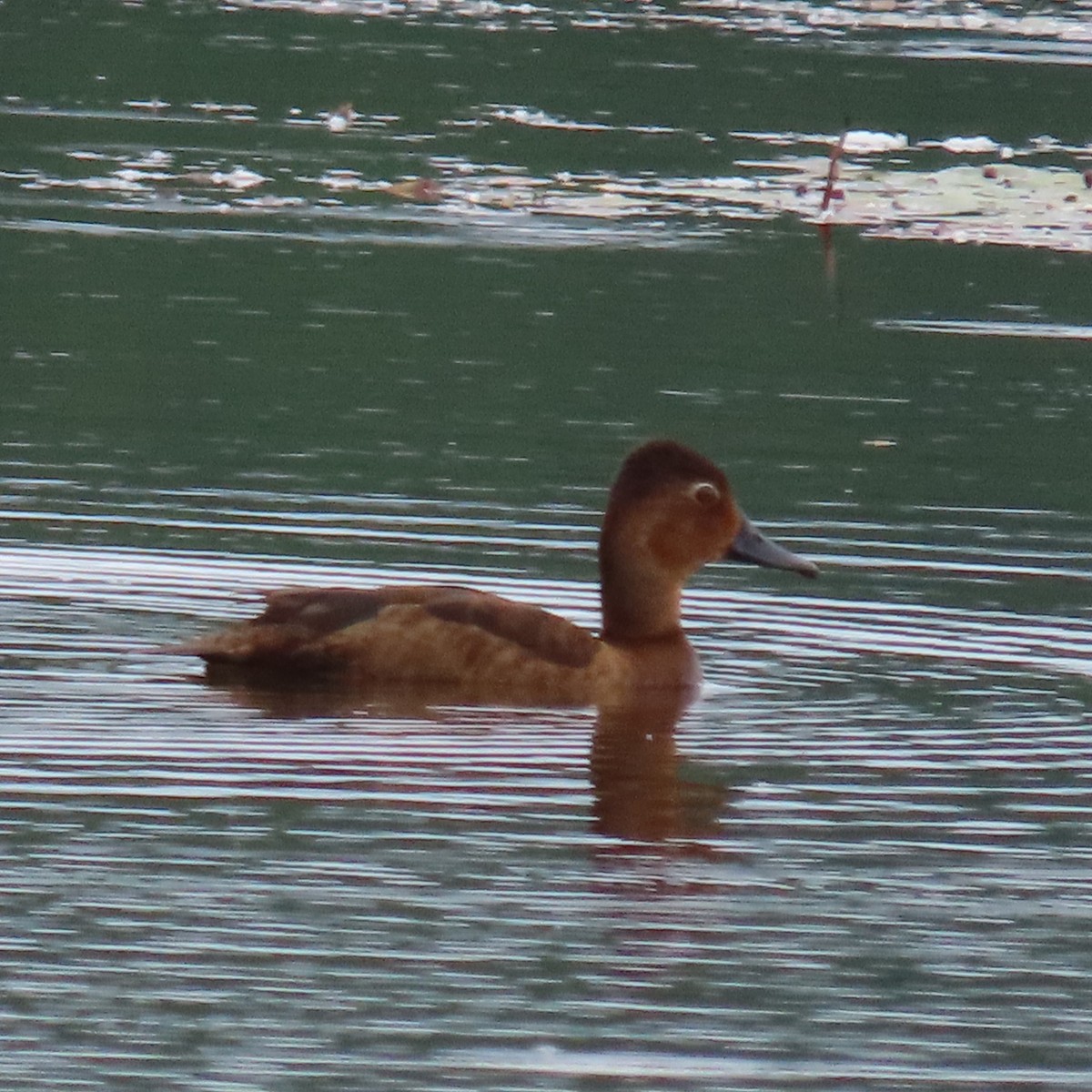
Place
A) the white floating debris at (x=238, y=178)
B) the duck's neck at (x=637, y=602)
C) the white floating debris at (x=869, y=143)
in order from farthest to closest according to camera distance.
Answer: the white floating debris at (x=869, y=143)
the white floating debris at (x=238, y=178)
the duck's neck at (x=637, y=602)

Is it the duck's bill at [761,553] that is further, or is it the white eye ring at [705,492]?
the duck's bill at [761,553]

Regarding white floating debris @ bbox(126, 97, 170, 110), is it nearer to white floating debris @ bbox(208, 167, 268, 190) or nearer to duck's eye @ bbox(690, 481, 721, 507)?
white floating debris @ bbox(208, 167, 268, 190)

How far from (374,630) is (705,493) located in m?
1.29

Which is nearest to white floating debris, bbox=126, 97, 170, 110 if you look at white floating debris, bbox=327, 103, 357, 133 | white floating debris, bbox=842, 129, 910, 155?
white floating debris, bbox=327, 103, 357, 133

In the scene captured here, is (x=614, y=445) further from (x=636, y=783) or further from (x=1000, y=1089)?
(x=1000, y=1089)

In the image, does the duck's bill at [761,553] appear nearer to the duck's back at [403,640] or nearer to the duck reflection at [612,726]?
the duck reflection at [612,726]

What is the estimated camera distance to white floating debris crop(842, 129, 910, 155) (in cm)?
2747

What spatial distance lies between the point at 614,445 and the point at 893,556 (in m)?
2.72

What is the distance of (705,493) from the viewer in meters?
10.4

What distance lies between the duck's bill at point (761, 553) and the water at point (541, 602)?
323 millimetres

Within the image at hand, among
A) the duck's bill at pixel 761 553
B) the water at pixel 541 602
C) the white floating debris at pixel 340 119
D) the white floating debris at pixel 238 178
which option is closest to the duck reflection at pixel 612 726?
the water at pixel 541 602

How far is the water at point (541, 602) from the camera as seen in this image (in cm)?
674

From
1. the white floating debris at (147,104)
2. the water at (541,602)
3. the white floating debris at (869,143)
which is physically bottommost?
the water at (541,602)

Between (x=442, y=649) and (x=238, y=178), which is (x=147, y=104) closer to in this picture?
(x=238, y=178)
